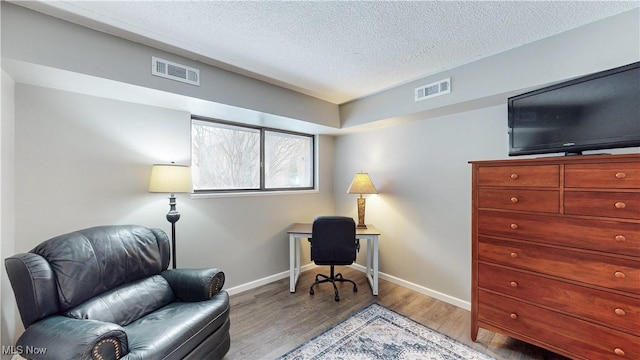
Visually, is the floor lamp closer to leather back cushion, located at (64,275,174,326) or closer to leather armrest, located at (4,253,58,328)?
leather back cushion, located at (64,275,174,326)

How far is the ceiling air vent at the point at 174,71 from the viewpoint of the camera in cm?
206

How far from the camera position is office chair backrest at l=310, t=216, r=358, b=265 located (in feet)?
9.26

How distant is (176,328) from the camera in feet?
5.08

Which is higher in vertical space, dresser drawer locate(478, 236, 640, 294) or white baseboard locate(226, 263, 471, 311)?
dresser drawer locate(478, 236, 640, 294)

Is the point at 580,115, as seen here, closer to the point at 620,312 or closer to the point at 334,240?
the point at 620,312

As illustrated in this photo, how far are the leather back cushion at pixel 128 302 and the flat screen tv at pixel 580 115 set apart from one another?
3.08m

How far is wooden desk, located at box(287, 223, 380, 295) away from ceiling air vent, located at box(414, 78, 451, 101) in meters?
1.65

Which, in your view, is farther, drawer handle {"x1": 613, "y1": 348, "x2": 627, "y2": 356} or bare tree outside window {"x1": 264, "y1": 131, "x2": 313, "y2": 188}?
bare tree outside window {"x1": 264, "y1": 131, "x2": 313, "y2": 188}

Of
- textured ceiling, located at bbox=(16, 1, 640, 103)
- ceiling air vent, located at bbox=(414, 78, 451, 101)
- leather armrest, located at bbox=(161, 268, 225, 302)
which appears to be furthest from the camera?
ceiling air vent, located at bbox=(414, 78, 451, 101)

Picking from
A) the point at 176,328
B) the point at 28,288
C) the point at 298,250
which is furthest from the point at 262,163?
the point at 28,288

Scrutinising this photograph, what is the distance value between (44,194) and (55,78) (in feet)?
2.97

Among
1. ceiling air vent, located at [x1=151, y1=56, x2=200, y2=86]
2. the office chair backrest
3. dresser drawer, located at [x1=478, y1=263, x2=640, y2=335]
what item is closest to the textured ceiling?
ceiling air vent, located at [x1=151, y1=56, x2=200, y2=86]

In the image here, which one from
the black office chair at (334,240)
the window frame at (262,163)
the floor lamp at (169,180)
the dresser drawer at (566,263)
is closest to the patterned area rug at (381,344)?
the black office chair at (334,240)

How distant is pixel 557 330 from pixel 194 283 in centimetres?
262
